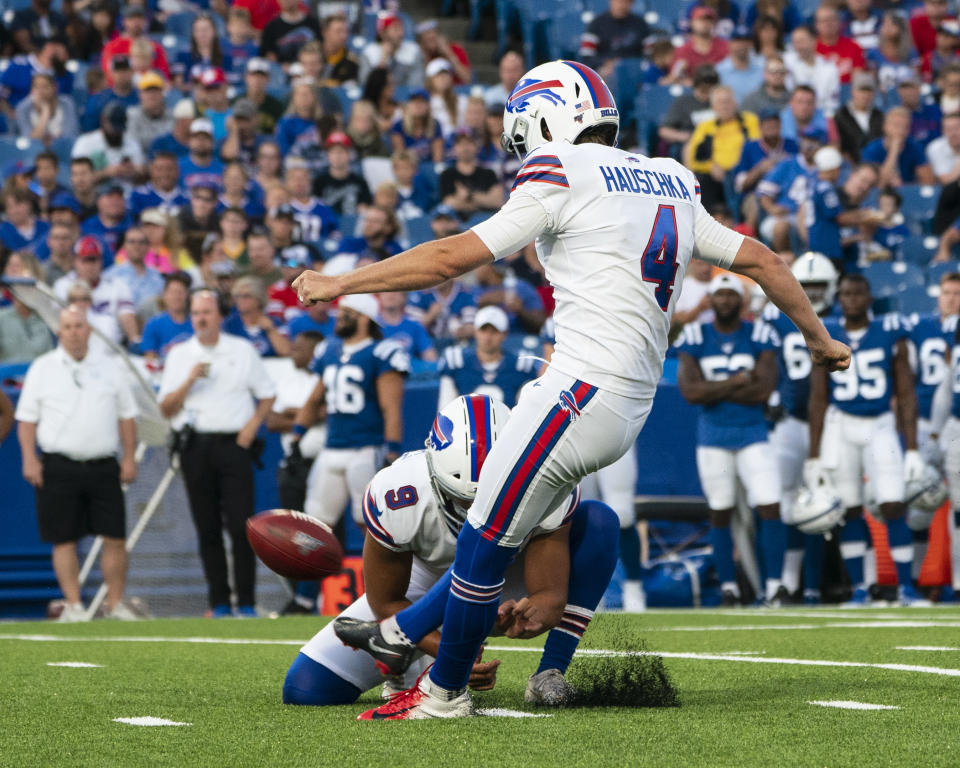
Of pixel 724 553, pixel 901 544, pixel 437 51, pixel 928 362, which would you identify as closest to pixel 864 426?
pixel 901 544

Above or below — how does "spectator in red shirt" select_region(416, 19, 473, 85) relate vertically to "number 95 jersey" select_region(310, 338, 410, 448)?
above

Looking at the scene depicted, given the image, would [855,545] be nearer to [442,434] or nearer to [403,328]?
[403,328]

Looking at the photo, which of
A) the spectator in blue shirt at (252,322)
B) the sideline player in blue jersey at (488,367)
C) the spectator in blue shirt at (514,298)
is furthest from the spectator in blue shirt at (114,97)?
the sideline player in blue jersey at (488,367)

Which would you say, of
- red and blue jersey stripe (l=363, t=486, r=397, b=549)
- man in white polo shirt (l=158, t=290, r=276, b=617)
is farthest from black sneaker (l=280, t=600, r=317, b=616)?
red and blue jersey stripe (l=363, t=486, r=397, b=549)

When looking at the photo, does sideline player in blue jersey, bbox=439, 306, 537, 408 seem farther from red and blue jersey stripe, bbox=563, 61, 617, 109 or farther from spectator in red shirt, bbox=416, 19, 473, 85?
spectator in red shirt, bbox=416, 19, 473, 85

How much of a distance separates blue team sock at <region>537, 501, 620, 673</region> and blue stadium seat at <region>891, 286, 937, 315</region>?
283 inches

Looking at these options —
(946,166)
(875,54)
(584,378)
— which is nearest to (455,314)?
(946,166)

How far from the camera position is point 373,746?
3445 millimetres

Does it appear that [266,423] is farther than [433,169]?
No

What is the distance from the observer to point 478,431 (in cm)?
396

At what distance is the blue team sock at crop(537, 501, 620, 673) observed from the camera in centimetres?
429

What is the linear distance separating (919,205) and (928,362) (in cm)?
252

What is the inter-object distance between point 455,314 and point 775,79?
4182 mm

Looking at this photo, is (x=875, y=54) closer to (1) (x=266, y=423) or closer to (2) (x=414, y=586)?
(1) (x=266, y=423)
